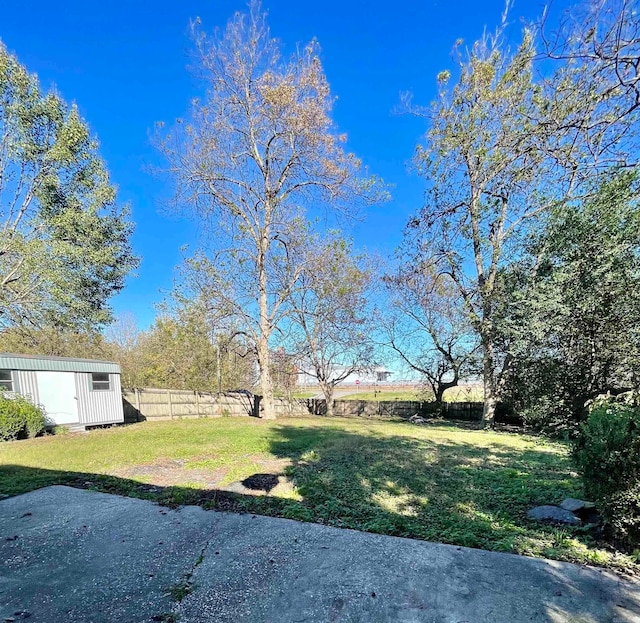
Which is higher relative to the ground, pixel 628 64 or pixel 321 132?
pixel 321 132

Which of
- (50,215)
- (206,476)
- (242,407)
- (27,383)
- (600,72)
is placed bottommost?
(242,407)

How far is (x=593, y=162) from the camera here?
9.16 ft

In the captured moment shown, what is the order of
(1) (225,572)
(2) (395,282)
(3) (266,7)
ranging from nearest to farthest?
(1) (225,572) → (3) (266,7) → (2) (395,282)

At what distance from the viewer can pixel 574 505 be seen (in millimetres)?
3209

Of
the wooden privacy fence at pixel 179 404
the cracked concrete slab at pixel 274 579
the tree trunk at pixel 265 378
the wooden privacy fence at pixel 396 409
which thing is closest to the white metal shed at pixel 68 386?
the wooden privacy fence at pixel 179 404

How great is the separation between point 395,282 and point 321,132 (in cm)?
757

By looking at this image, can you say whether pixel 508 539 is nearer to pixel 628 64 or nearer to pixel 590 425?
pixel 590 425

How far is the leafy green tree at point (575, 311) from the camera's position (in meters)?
8.14

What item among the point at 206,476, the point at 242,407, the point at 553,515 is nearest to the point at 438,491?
the point at 553,515

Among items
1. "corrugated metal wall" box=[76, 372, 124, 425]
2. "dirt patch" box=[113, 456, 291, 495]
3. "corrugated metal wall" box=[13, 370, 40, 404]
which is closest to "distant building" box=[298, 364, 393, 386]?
"corrugated metal wall" box=[76, 372, 124, 425]

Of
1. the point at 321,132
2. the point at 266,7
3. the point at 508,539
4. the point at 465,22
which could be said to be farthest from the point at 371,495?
the point at 266,7

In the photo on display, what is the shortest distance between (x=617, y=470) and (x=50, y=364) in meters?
11.7

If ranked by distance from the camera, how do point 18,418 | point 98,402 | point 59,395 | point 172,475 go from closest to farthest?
1. point 172,475
2. point 18,418
3. point 59,395
4. point 98,402

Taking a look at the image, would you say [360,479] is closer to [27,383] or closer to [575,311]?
[575,311]
